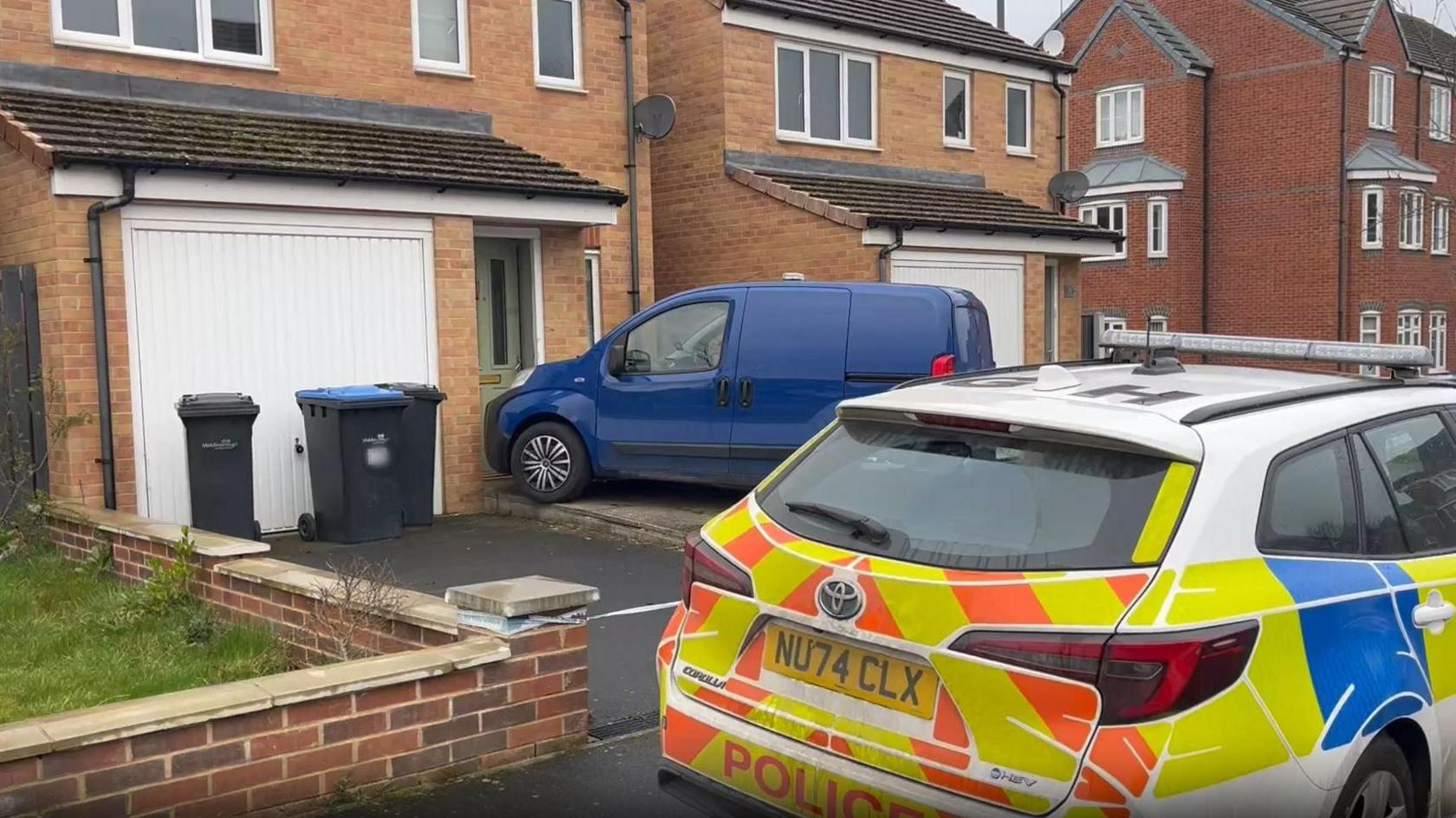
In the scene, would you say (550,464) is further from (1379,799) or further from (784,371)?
(1379,799)

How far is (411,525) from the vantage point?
10492 mm

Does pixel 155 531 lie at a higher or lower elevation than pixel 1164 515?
lower

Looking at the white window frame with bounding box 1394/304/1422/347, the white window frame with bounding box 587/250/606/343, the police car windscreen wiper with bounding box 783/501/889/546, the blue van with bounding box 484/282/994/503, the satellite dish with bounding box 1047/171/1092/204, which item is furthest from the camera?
the white window frame with bounding box 1394/304/1422/347

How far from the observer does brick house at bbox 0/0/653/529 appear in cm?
925

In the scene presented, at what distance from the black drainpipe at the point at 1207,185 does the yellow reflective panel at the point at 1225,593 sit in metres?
30.7

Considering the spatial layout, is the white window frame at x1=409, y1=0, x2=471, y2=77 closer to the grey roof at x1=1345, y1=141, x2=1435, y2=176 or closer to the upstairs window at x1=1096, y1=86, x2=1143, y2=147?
the upstairs window at x1=1096, y1=86, x2=1143, y2=147

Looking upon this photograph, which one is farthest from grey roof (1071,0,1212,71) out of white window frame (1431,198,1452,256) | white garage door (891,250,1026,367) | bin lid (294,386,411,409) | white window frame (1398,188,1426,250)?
bin lid (294,386,411,409)

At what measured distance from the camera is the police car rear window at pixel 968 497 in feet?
10.4

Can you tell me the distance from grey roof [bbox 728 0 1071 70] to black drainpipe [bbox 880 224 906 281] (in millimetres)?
3276

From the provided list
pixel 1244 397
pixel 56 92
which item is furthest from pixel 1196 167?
pixel 1244 397

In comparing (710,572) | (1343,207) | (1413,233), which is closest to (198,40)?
(710,572)

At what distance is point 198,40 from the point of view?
11.1 metres

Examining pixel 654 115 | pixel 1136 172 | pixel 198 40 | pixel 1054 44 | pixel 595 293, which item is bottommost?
pixel 595 293

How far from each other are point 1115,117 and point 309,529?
28.1 metres
